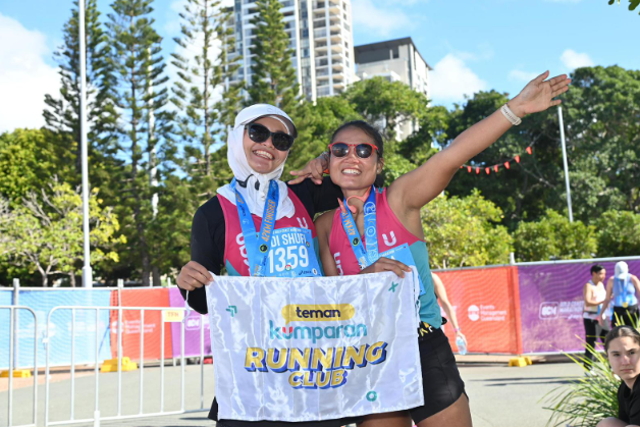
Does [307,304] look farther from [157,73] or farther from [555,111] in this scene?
[555,111]

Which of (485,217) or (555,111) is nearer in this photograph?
(485,217)

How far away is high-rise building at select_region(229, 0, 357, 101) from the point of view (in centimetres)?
9819

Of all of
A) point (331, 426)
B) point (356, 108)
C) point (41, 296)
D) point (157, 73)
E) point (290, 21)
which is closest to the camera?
point (331, 426)

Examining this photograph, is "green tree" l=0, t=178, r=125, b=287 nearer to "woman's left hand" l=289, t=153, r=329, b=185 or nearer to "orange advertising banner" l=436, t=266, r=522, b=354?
"orange advertising banner" l=436, t=266, r=522, b=354

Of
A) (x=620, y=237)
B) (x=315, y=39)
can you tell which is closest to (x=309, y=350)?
(x=620, y=237)

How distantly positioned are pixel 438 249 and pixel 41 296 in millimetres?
16294

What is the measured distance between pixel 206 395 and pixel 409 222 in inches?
361

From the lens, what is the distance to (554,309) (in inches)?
551

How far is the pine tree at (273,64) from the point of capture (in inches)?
1451

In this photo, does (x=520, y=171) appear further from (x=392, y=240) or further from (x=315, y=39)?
(x=315, y=39)

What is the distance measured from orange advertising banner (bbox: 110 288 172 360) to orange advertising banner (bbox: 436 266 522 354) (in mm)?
7204

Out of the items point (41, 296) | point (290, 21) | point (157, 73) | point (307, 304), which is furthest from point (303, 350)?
point (290, 21)

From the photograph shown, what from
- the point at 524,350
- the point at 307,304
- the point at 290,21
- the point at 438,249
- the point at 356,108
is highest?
the point at 290,21

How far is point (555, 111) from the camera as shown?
4200 centimetres
